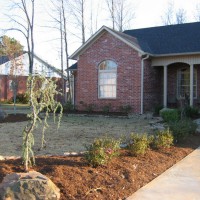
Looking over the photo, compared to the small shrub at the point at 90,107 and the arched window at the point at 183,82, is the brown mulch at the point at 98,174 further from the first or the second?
the arched window at the point at 183,82

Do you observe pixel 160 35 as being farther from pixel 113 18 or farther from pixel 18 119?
pixel 113 18

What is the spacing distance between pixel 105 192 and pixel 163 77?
15927 mm

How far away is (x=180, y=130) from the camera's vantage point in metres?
9.35

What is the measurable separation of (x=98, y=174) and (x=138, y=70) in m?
13.5

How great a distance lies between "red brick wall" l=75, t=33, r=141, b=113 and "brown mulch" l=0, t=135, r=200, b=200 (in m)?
11.7

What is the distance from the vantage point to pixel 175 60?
1891 centimetres

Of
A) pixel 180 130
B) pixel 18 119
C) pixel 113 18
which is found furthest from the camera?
pixel 113 18

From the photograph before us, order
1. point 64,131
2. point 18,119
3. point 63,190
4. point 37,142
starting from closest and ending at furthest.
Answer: point 63,190
point 37,142
point 64,131
point 18,119

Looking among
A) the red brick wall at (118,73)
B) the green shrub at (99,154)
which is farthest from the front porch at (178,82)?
the green shrub at (99,154)

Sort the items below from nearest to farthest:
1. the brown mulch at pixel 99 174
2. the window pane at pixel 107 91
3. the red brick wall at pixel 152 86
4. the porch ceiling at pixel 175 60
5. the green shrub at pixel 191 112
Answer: the brown mulch at pixel 99 174, the green shrub at pixel 191 112, the porch ceiling at pixel 175 60, the red brick wall at pixel 152 86, the window pane at pixel 107 91

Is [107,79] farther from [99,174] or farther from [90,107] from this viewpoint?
[99,174]

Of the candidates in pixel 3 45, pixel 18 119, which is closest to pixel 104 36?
pixel 18 119

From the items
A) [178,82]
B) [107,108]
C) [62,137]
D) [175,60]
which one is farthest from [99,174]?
[178,82]

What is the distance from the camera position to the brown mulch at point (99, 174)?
516 cm
